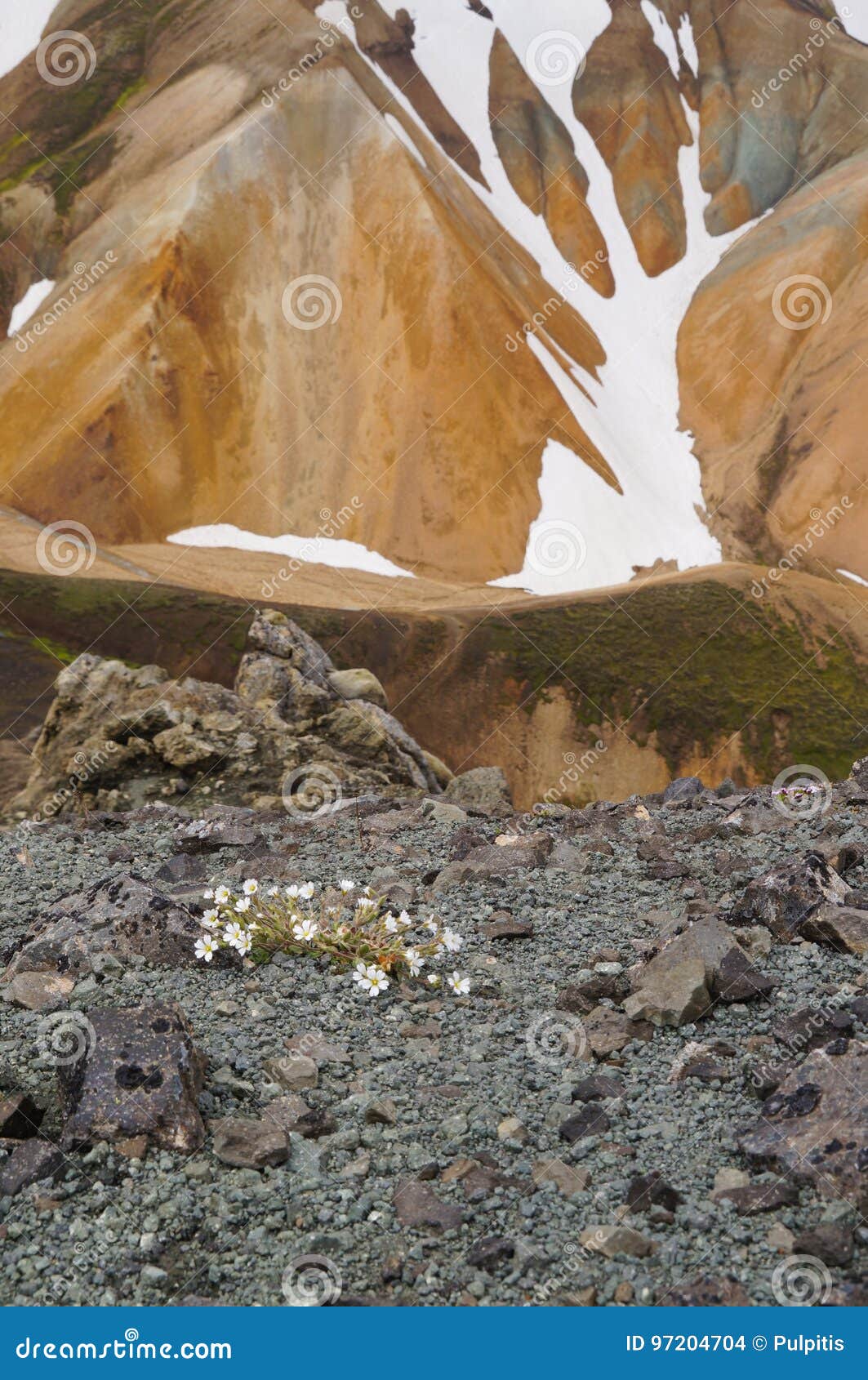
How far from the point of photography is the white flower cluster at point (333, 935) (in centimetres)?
634

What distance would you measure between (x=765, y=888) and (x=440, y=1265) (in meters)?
3.33

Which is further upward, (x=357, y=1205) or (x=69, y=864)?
(x=69, y=864)

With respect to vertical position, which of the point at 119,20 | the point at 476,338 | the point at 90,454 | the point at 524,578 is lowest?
the point at 524,578

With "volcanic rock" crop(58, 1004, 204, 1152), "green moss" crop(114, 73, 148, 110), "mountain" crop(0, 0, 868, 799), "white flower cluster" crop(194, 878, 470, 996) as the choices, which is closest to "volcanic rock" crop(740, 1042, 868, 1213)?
"white flower cluster" crop(194, 878, 470, 996)

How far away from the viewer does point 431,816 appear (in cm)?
1018

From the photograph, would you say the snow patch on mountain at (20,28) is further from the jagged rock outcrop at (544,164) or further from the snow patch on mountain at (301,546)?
the snow patch on mountain at (301,546)

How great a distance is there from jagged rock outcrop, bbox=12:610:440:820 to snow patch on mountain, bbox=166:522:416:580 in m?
29.3

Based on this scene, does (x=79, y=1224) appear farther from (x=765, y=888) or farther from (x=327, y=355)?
(x=327, y=355)

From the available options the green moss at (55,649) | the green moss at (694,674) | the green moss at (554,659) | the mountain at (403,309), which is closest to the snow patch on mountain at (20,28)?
the mountain at (403,309)

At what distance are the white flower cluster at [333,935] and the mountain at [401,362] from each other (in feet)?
76.8

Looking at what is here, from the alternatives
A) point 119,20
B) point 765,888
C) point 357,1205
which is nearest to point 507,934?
point 765,888

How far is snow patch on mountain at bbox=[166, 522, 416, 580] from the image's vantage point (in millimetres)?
45594

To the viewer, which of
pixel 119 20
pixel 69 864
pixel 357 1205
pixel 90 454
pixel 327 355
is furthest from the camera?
pixel 119 20

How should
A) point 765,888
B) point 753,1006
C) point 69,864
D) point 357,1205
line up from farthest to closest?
point 69,864
point 765,888
point 753,1006
point 357,1205
